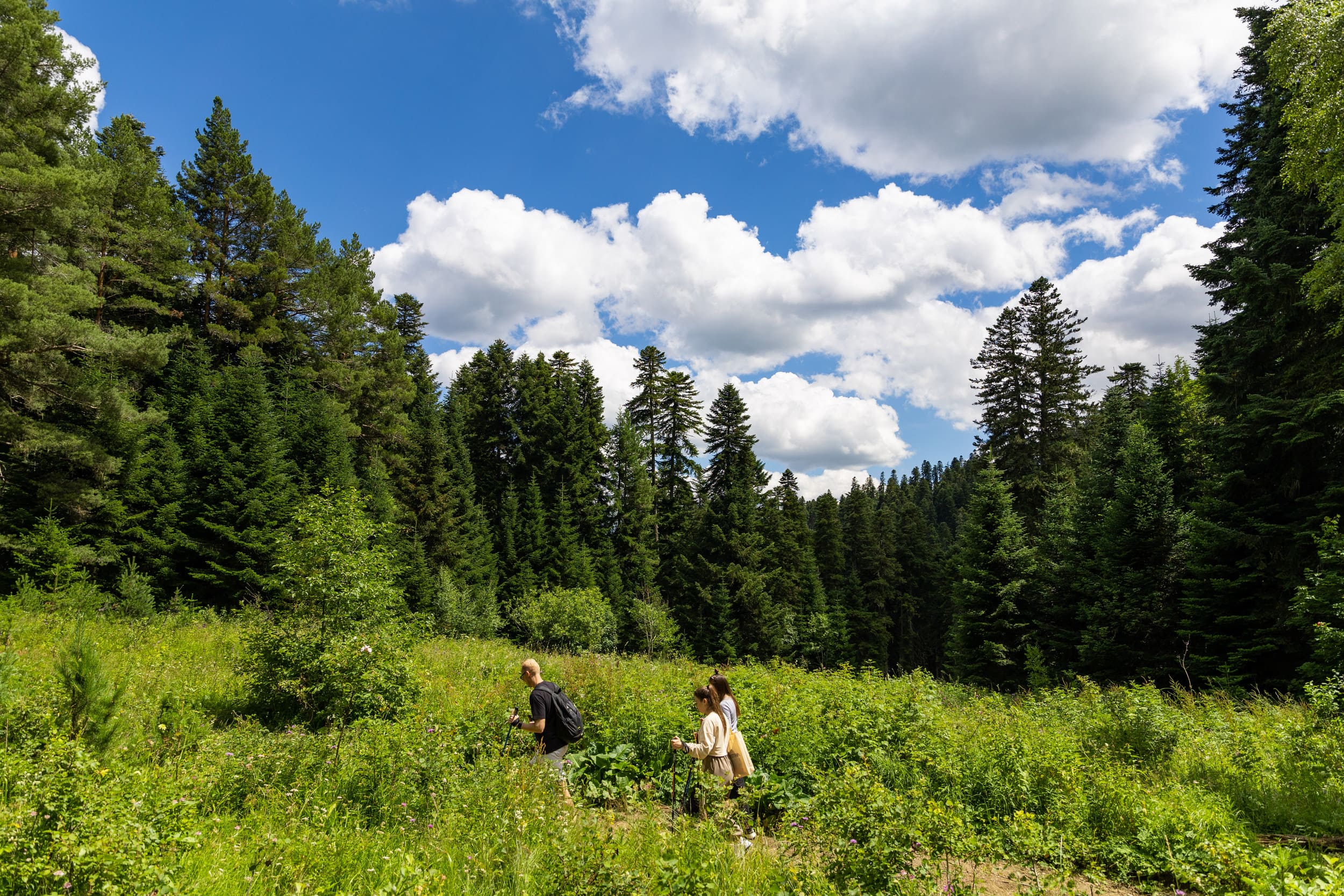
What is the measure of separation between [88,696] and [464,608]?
25238mm

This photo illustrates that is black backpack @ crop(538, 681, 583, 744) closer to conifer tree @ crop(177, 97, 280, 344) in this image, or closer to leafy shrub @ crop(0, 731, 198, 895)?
leafy shrub @ crop(0, 731, 198, 895)

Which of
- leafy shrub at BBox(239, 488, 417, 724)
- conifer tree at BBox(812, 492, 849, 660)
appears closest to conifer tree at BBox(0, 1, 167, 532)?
leafy shrub at BBox(239, 488, 417, 724)

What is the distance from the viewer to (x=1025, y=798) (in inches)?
232

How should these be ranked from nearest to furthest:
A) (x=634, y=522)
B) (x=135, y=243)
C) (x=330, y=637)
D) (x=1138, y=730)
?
1. (x=1138, y=730)
2. (x=330, y=637)
3. (x=135, y=243)
4. (x=634, y=522)

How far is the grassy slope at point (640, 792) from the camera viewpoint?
3408mm

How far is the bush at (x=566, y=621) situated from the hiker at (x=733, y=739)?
17254mm

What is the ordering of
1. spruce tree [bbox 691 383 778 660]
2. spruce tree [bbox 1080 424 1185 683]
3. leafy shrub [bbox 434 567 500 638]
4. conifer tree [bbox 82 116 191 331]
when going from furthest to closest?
spruce tree [bbox 691 383 778 660]
leafy shrub [bbox 434 567 500 638]
conifer tree [bbox 82 116 191 331]
spruce tree [bbox 1080 424 1185 683]

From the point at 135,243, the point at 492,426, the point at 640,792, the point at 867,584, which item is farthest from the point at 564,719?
the point at 867,584

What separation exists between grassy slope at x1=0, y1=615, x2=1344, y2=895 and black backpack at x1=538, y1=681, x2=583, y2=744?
0.48 metres

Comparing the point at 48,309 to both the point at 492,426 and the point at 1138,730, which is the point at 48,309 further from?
the point at 492,426

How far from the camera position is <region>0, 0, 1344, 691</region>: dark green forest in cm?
1412

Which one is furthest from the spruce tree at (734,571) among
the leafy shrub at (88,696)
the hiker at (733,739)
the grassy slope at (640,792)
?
the leafy shrub at (88,696)

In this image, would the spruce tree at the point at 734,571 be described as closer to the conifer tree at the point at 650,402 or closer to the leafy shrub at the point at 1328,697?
the conifer tree at the point at 650,402

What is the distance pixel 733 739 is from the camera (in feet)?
20.5
